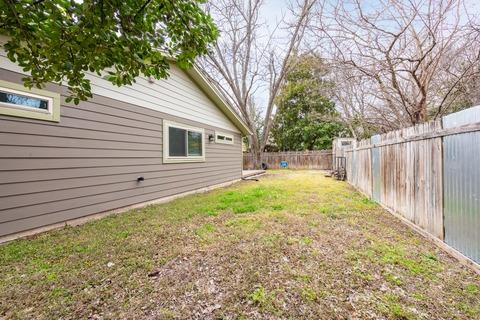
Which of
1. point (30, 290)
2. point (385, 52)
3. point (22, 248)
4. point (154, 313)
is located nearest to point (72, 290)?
point (30, 290)

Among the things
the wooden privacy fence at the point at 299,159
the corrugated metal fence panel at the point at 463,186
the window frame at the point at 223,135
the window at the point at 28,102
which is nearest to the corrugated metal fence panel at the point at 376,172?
the corrugated metal fence panel at the point at 463,186

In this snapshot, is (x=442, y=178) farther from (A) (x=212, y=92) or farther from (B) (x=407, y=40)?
(A) (x=212, y=92)

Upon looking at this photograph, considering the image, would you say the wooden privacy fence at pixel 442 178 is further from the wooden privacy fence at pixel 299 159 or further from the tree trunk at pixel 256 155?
the wooden privacy fence at pixel 299 159

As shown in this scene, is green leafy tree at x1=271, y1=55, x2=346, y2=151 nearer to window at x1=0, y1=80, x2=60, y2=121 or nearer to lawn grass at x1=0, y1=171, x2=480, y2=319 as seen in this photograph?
lawn grass at x1=0, y1=171, x2=480, y2=319

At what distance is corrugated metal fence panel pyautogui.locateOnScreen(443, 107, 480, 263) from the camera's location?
7.17 ft

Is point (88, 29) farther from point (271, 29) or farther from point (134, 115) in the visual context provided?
point (271, 29)

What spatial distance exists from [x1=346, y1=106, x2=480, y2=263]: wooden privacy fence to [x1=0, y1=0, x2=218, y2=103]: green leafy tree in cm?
277

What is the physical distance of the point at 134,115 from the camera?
513 centimetres

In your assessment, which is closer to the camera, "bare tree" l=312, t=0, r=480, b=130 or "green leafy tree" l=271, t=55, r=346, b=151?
"bare tree" l=312, t=0, r=480, b=130

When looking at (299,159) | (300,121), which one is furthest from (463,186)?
(300,121)

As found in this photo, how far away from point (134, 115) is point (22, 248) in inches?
122

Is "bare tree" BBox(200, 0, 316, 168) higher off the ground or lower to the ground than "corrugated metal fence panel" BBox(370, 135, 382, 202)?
higher

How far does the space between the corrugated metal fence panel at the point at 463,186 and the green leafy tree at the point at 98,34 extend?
2.74 metres

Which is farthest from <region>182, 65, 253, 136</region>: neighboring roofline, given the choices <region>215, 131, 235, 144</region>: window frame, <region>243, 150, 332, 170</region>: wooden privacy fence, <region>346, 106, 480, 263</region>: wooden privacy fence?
<region>243, 150, 332, 170</region>: wooden privacy fence
